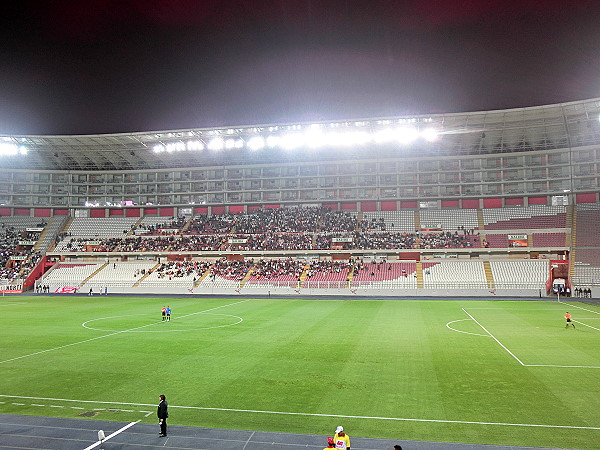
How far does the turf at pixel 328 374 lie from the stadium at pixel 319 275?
106mm

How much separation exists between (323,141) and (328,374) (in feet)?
142

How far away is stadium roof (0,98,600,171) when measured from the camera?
2040 inches

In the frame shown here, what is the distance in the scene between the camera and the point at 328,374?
15.4 meters

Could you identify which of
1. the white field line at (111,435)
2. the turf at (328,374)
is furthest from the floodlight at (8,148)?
the white field line at (111,435)

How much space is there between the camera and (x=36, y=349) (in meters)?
20.4

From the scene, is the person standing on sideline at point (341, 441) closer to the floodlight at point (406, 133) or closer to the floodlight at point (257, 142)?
the floodlight at point (406, 133)

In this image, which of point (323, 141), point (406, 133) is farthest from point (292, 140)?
point (406, 133)

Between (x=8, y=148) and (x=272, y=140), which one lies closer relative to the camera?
(x=272, y=140)

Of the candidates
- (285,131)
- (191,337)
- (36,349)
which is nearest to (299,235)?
(285,131)

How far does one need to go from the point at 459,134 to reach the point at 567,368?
46.8 m

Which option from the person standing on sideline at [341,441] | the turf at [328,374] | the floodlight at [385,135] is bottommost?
the turf at [328,374]

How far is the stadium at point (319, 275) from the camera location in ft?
41.3

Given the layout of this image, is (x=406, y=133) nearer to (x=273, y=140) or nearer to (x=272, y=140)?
(x=273, y=140)

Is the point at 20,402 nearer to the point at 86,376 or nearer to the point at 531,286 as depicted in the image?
the point at 86,376
